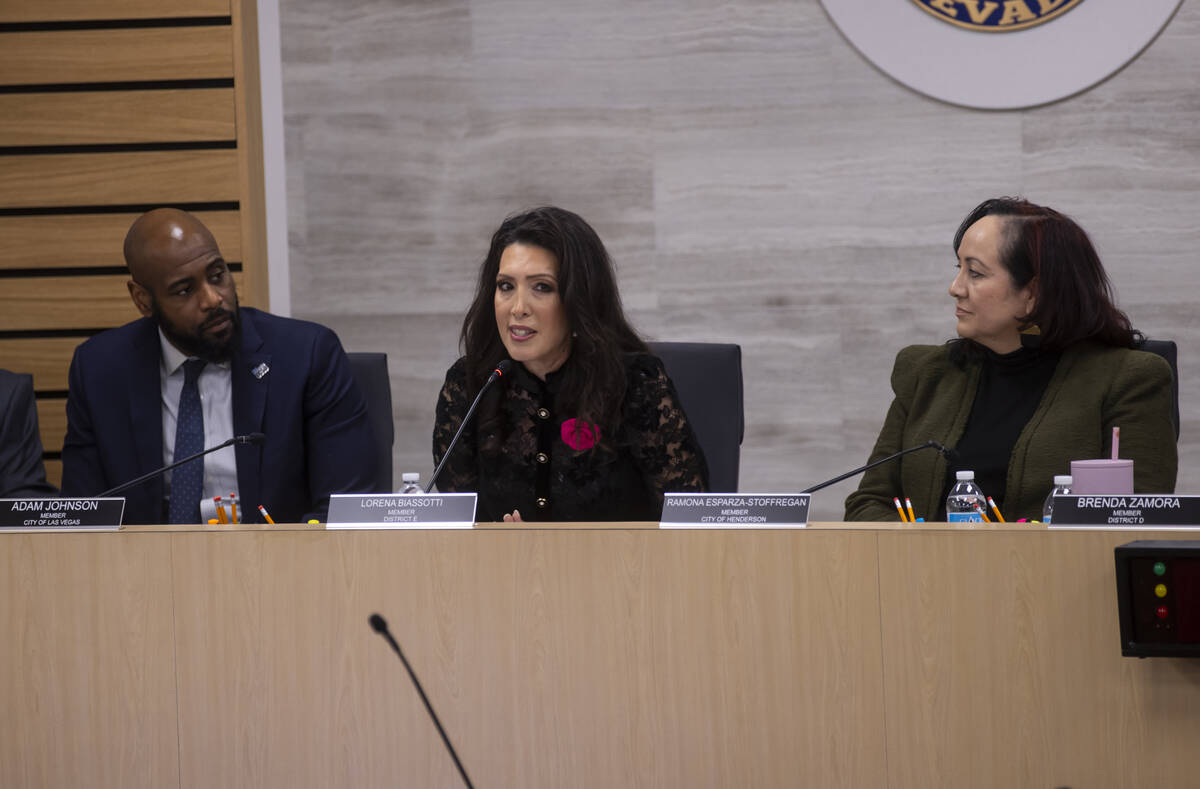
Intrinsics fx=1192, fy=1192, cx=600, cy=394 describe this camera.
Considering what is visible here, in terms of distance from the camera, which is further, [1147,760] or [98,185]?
[98,185]

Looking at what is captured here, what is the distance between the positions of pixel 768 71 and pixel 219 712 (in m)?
2.53

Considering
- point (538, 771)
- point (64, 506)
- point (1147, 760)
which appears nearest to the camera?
point (1147, 760)

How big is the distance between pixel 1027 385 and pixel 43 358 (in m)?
2.82

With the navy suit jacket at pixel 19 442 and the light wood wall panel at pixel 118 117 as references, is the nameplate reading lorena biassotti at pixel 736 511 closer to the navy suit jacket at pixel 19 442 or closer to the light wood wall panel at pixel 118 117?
the navy suit jacket at pixel 19 442

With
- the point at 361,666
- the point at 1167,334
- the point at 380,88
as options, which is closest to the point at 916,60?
the point at 1167,334

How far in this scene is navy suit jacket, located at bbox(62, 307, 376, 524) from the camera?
8.45ft

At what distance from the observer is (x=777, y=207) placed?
11.4 ft

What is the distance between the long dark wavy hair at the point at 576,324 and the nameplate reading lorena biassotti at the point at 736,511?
831 mm

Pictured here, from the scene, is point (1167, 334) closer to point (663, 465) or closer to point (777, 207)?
point (777, 207)

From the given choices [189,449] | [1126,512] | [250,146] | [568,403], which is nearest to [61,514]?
[189,449]

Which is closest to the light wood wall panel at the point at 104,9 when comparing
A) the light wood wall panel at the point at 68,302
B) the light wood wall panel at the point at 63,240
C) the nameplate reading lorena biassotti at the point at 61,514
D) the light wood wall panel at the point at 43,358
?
the light wood wall panel at the point at 63,240

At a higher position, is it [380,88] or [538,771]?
[380,88]

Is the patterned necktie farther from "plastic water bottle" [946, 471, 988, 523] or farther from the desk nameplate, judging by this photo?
the desk nameplate

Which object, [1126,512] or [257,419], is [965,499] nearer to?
[1126,512]
